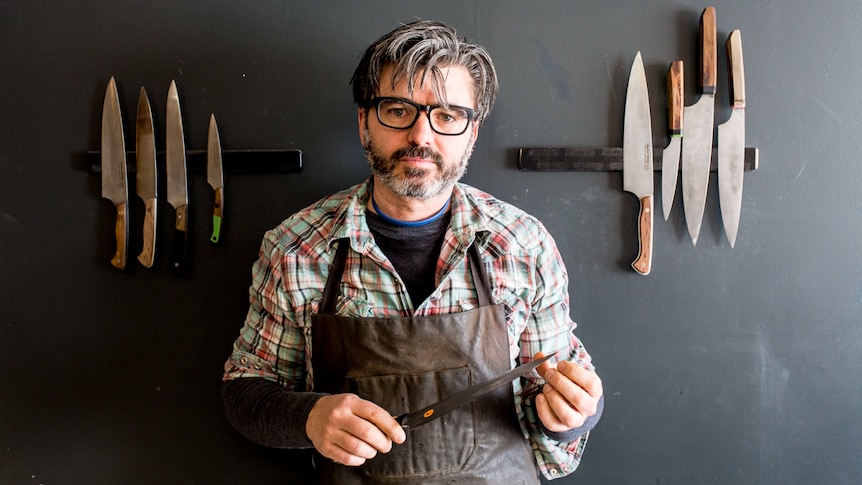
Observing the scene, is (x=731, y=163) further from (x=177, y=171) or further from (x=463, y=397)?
(x=177, y=171)

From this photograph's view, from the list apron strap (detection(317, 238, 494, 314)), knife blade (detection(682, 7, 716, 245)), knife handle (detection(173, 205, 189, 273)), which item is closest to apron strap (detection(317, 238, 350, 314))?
apron strap (detection(317, 238, 494, 314))

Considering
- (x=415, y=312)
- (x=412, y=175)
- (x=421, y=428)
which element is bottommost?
(x=421, y=428)

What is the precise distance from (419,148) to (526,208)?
357 millimetres

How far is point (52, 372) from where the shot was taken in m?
1.23

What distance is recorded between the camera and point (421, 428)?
36.6 inches

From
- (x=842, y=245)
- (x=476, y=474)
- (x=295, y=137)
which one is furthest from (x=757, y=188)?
(x=295, y=137)

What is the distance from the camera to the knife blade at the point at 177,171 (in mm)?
1155

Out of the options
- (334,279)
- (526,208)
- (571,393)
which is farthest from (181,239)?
(571,393)

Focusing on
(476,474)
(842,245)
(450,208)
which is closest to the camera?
(476,474)

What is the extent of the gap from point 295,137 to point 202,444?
2.41 ft

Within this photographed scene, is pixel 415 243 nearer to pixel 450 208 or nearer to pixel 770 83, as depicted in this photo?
pixel 450 208

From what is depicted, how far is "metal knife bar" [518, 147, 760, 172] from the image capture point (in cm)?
115

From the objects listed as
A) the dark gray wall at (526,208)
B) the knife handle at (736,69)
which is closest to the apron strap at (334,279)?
the dark gray wall at (526,208)

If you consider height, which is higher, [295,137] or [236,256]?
[295,137]
